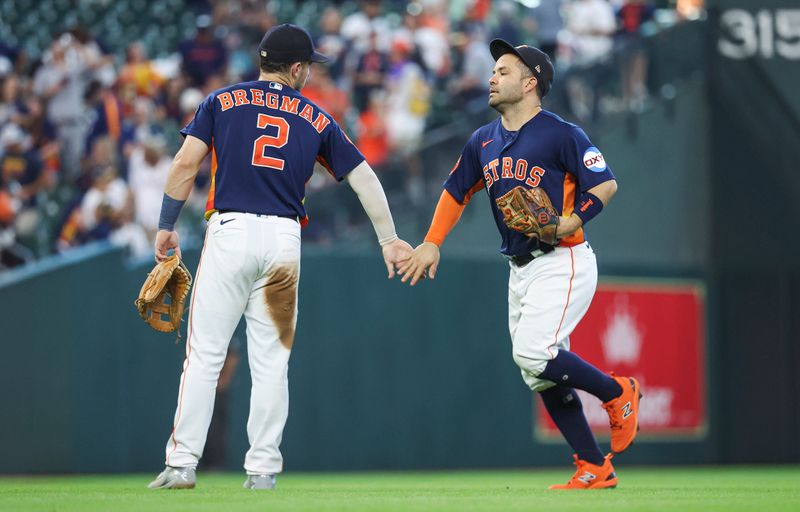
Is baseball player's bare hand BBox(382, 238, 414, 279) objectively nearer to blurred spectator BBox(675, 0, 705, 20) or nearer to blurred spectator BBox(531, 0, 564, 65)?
blurred spectator BBox(531, 0, 564, 65)

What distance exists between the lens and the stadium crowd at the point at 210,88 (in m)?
12.1

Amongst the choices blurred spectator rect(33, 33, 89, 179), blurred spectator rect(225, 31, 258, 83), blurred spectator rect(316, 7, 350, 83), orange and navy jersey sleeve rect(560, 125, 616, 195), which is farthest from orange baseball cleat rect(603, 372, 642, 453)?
blurred spectator rect(316, 7, 350, 83)

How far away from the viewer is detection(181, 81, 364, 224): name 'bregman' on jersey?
6.69 meters

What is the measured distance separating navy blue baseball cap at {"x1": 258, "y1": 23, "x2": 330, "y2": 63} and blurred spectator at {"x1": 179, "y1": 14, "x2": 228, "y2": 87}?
736 cm

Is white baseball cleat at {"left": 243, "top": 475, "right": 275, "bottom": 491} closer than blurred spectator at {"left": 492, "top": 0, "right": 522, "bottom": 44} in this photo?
Yes

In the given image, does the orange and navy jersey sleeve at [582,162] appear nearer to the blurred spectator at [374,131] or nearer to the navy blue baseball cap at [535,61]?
the navy blue baseball cap at [535,61]

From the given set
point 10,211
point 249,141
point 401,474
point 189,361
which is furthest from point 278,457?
point 10,211

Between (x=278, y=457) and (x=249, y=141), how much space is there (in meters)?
1.60

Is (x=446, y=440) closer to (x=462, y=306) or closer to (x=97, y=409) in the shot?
(x=462, y=306)

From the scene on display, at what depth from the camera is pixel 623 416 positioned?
7.15 m

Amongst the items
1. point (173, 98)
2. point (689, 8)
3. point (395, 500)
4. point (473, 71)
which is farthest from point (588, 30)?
point (395, 500)

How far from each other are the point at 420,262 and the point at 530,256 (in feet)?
1.97

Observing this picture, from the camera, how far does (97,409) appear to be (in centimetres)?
1084

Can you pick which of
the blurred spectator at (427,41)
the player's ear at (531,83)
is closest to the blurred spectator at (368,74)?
the blurred spectator at (427,41)
